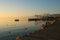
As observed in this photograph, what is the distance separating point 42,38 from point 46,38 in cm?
44

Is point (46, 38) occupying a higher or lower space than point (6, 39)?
higher

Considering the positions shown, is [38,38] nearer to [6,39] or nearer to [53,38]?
[53,38]

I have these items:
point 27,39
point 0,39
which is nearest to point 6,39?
point 0,39

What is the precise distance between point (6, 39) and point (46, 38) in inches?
534

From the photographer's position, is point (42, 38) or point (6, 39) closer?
point (42, 38)

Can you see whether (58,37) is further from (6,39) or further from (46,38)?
(6,39)

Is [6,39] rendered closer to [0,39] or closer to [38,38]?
[0,39]

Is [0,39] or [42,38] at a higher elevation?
[42,38]

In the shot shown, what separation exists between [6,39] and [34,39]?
13.5m

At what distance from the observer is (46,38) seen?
20594mm

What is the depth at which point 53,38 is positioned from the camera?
20266 mm

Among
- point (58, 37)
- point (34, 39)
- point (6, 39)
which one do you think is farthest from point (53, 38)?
point (6, 39)

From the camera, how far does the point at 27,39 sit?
20.7m

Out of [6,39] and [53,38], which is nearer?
[53,38]
